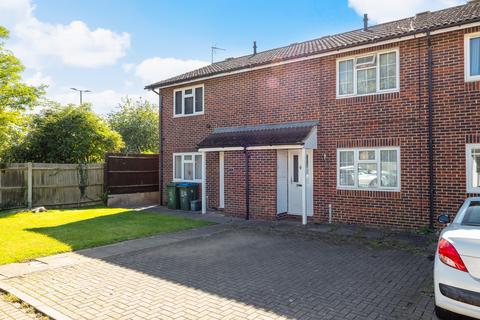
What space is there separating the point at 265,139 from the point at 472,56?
580 cm

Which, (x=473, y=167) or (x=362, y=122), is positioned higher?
(x=362, y=122)

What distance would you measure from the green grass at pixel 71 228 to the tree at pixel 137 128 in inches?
793

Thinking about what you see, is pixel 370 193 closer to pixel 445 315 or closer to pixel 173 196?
pixel 445 315

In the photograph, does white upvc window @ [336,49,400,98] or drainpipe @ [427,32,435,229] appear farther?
white upvc window @ [336,49,400,98]

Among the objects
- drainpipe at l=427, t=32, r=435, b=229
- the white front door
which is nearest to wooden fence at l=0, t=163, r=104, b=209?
the white front door

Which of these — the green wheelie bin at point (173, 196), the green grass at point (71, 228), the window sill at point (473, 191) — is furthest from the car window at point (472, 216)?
the green wheelie bin at point (173, 196)

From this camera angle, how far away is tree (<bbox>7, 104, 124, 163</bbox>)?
54.2ft

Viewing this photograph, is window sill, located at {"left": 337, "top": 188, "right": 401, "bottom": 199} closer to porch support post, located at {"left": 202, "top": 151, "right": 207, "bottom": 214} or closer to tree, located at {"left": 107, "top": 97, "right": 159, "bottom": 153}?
porch support post, located at {"left": 202, "top": 151, "right": 207, "bottom": 214}

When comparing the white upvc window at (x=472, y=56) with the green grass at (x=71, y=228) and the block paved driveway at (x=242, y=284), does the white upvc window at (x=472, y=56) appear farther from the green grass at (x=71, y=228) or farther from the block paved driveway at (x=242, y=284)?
the green grass at (x=71, y=228)

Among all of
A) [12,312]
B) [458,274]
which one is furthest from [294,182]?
[12,312]

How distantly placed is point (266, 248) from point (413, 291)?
3.34 m

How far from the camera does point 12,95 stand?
1622cm

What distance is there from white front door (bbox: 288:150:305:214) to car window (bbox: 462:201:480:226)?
683 cm

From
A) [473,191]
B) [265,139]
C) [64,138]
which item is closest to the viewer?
[473,191]
